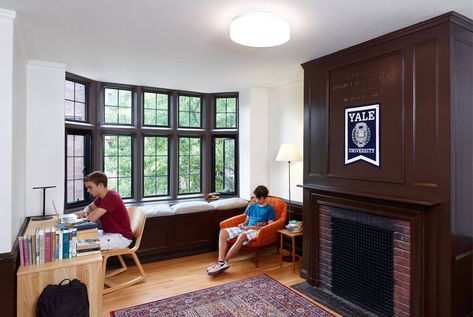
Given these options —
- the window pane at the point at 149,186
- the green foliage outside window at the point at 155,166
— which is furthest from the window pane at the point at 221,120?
the window pane at the point at 149,186

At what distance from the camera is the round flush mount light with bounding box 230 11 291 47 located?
219 centimetres

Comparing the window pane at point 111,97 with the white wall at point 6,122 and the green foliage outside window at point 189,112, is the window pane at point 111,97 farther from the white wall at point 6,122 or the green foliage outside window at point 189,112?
the white wall at point 6,122

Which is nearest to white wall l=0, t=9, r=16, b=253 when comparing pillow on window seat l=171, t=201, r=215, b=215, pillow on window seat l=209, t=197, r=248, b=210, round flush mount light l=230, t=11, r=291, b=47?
round flush mount light l=230, t=11, r=291, b=47

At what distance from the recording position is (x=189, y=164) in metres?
5.19

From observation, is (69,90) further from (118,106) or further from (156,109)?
(156,109)

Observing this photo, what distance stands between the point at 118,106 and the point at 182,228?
2.12 meters

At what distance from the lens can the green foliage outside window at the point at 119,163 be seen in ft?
14.9

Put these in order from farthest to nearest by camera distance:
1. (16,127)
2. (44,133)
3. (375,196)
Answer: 1. (44,133)
2. (375,196)
3. (16,127)

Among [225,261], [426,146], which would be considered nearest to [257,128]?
[225,261]

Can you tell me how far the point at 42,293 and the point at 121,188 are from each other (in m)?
2.58

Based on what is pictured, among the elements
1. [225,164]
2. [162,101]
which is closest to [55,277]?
[162,101]

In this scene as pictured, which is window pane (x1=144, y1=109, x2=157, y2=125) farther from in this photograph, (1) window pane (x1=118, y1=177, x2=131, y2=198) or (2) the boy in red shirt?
(2) the boy in red shirt

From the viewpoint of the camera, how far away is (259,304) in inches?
116

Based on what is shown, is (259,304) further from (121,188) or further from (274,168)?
(121,188)
